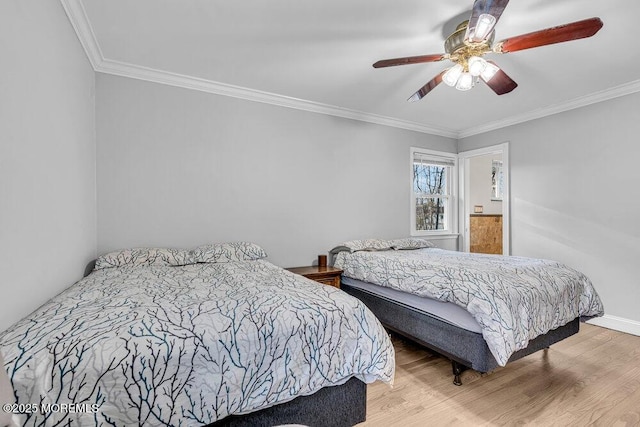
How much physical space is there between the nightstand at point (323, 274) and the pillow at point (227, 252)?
49 centimetres

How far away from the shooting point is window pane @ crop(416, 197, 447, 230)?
14.8ft

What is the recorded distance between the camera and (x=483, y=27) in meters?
1.65

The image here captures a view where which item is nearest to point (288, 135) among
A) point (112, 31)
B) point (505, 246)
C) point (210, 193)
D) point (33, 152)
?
point (210, 193)

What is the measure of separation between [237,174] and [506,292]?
259 centimetres

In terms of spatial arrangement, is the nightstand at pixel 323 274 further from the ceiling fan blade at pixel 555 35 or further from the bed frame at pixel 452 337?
the ceiling fan blade at pixel 555 35

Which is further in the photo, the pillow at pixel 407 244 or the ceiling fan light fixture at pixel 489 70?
the pillow at pixel 407 244

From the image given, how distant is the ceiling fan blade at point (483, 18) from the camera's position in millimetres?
1453

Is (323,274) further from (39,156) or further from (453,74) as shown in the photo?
(39,156)

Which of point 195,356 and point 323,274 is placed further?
point 323,274

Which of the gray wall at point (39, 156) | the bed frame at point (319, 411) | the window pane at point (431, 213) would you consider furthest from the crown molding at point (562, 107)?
the gray wall at point (39, 156)

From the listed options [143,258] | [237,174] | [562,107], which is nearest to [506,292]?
[237,174]

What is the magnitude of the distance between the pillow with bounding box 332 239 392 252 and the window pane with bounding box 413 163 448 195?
1251 millimetres

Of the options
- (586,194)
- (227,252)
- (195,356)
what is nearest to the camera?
(195,356)

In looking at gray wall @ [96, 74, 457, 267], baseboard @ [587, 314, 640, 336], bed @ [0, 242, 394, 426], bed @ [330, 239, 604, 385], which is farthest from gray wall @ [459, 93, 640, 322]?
bed @ [0, 242, 394, 426]
